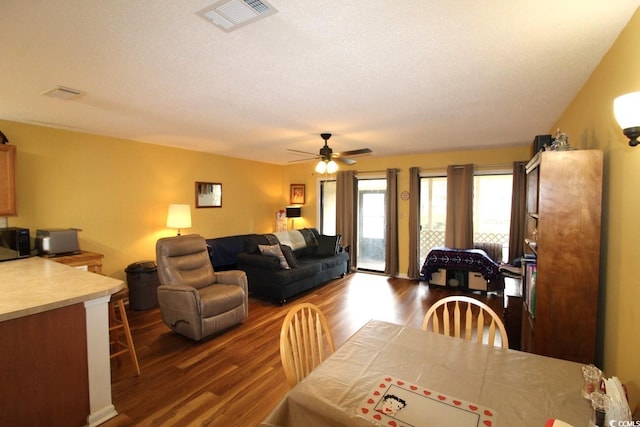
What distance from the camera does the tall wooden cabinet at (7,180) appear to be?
3.13m

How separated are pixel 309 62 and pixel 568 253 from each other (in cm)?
208

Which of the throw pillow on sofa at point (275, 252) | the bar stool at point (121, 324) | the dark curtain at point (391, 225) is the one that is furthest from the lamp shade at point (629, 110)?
the dark curtain at point (391, 225)

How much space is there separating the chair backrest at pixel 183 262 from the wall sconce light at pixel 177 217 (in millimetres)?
988

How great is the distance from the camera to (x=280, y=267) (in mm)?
4461

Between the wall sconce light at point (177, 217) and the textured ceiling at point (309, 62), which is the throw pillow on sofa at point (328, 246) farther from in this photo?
the textured ceiling at point (309, 62)

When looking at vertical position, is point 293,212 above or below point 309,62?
below

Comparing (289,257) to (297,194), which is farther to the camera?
(297,194)

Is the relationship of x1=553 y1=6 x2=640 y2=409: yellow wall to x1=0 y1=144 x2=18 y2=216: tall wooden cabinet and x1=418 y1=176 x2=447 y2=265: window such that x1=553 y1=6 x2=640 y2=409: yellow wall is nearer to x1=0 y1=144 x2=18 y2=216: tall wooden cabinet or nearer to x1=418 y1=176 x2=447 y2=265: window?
x1=418 y1=176 x2=447 y2=265: window

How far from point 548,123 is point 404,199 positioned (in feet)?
9.00

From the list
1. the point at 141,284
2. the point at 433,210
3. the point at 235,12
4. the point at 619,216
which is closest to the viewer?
the point at 235,12

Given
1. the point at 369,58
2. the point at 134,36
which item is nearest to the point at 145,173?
the point at 134,36

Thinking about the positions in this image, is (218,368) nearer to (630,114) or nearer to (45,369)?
(45,369)

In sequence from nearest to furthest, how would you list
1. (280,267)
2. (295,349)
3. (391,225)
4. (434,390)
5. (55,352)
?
1. (434,390)
2. (295,349)
3. (55,352)
4. (280,267)
5. (391,225)

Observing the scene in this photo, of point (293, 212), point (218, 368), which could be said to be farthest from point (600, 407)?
point (293, 212)
